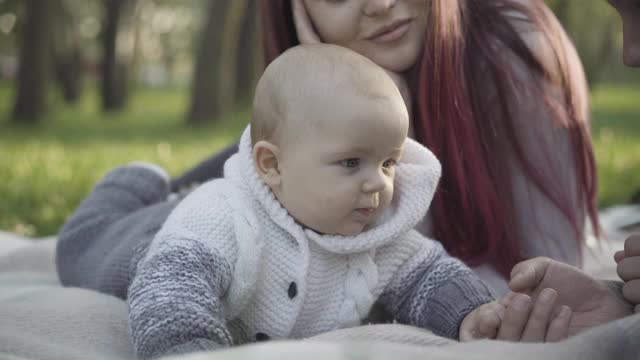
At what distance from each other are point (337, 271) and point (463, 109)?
0.86 metres

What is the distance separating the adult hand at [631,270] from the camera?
2.12m

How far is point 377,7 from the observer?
2816 millimetres

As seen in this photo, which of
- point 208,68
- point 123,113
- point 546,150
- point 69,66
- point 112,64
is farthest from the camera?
point 69,66

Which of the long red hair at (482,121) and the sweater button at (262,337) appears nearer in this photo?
the sweater button at (262,337)

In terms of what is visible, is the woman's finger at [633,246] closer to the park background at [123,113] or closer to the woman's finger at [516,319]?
the woman's finger at [516,319]

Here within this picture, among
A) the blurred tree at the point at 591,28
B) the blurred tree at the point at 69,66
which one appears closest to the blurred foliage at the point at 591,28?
the blurred tree at the point at 591,28

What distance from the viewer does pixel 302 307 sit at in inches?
90.4

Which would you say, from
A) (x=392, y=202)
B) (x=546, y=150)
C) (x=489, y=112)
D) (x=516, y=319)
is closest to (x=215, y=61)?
(x=489, y=112)

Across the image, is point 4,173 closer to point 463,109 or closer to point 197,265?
point 463,109

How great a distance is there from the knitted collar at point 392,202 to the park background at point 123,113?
4.13 feet

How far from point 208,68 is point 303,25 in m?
10.9

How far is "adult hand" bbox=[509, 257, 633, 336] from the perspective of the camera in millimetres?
2141

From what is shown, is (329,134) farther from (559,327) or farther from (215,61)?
(215,61)

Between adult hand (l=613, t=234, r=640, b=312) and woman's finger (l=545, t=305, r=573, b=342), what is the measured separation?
215 mm
